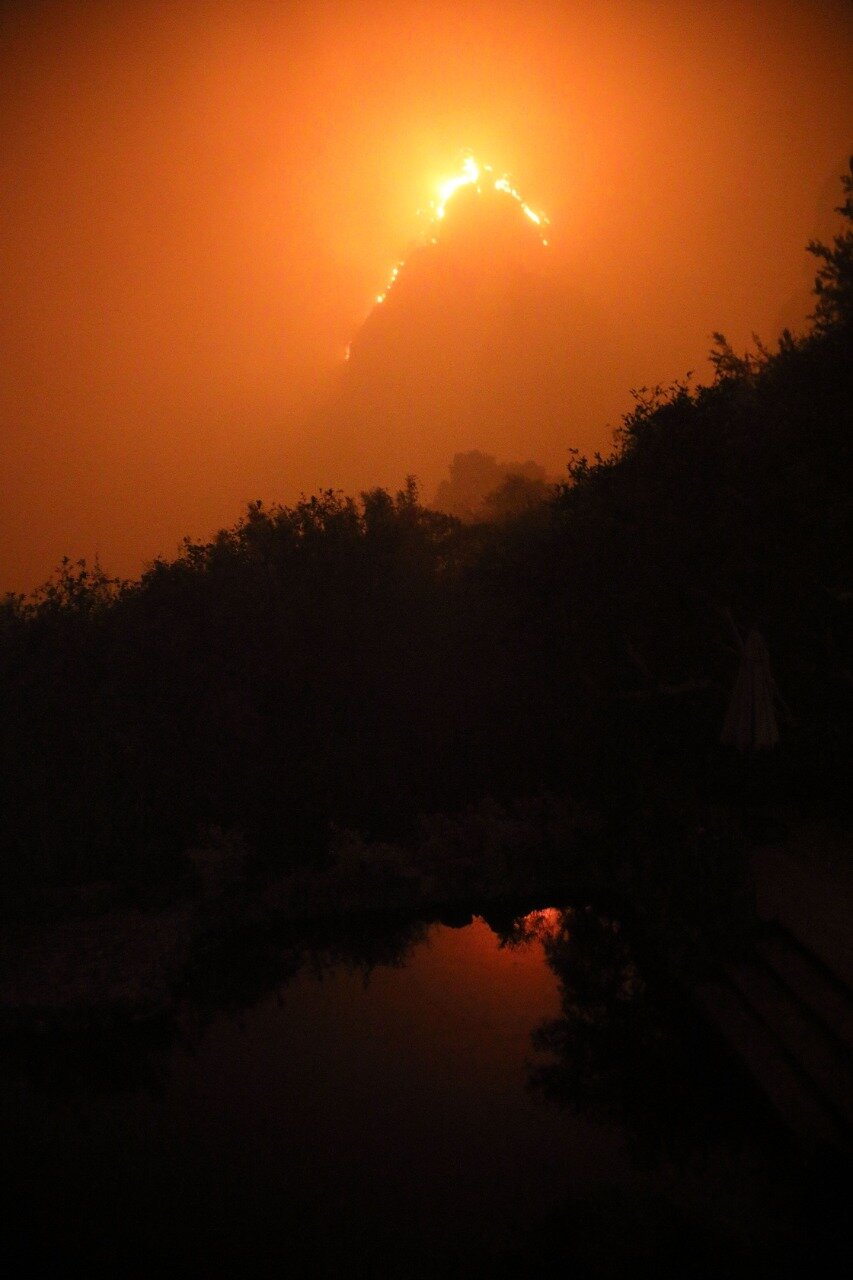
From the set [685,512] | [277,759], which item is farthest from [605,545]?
[277,759]

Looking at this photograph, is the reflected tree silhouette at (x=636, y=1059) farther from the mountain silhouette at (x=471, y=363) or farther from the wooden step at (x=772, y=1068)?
the mountain silhouette at (x=471, y=363)

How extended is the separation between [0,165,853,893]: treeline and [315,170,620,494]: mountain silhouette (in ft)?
329

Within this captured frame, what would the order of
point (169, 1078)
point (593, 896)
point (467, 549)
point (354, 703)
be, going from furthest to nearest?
point (467, 549) < point (354, 703) < point (593, 896) < point (169, 1078)

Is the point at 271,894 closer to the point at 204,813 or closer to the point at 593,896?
the point at 204,813

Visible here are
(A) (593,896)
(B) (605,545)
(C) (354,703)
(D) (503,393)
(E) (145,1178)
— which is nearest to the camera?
(E) (145,1178)

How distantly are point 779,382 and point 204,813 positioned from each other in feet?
34.1

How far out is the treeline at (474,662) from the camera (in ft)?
34.3

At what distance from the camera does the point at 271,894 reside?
1045 cm

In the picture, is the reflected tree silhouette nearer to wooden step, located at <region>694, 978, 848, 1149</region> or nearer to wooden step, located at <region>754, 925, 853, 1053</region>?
wooden step, located at <region>694, 978, 848, 1149</region>

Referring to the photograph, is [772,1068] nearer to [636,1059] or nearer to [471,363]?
[636,1059]

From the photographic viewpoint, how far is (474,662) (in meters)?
12.9

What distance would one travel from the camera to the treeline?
10.4m

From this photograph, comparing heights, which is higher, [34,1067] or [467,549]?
[467,549]

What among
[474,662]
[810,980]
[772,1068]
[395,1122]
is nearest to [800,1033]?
[772,1068]
